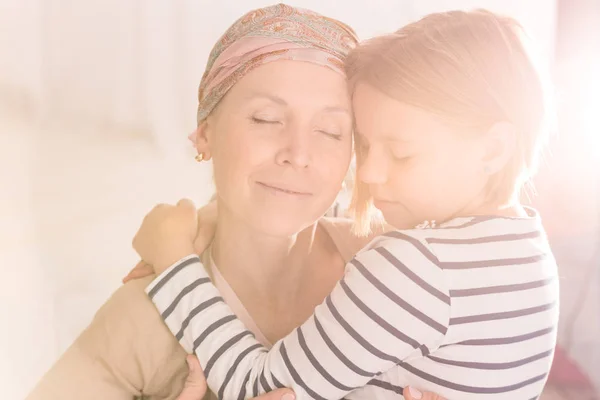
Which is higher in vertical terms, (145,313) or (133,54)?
(133,54)

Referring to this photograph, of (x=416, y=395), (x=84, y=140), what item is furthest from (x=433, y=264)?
(x=84, y=140)

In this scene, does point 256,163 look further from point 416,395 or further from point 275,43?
point 416,395

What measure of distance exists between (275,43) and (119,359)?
0.54 metres

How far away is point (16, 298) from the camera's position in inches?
39.8

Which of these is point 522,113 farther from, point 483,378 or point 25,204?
point 25,204

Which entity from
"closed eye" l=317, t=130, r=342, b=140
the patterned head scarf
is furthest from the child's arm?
the patterned head scarf

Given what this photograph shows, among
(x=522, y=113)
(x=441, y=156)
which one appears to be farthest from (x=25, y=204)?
(x=522, y=113)

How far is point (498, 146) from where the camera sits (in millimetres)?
884

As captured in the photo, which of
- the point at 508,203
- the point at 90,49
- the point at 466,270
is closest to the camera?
the point at 466,270

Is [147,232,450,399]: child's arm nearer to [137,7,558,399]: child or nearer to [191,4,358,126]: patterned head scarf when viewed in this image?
[137,7,558,399]: child

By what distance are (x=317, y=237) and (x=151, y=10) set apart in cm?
54

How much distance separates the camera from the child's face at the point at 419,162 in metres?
0.88


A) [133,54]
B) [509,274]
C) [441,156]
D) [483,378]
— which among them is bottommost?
[483,378]

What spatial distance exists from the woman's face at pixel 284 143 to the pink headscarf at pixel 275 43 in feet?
0.05
